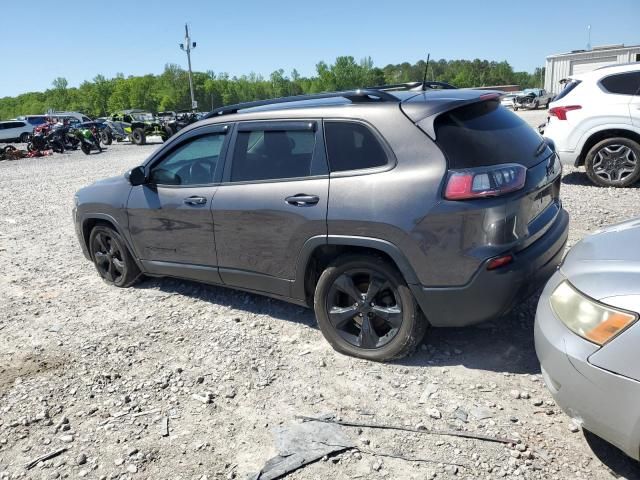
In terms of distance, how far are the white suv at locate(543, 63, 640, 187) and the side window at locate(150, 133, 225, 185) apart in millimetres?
5503

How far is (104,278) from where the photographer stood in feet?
17.7

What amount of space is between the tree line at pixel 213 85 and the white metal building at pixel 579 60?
61447 millimetres

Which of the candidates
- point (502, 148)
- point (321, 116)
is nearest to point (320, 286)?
point (321, 116)

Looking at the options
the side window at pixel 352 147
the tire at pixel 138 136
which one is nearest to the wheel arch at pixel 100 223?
the side window at pixel 352 147

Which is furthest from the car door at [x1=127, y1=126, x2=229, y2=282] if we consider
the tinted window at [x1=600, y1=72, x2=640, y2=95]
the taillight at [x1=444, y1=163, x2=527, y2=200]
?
the tinted window at [x1=600, y1=72, x2=640, y2=95]

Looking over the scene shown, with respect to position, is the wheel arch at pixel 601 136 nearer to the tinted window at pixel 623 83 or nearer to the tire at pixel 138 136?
the tinted window at pixel 623 83

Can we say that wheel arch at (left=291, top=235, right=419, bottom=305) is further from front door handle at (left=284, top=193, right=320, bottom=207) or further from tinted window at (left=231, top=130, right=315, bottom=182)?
tinted window at (left=231, top=130, right=315, bottom=182)

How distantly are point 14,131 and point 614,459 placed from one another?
3883cm

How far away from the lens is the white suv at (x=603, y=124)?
7324mm

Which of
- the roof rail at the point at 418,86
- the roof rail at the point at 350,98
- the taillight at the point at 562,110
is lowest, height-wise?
the taillight at the point at 562,110

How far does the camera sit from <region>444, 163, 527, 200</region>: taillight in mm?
2854

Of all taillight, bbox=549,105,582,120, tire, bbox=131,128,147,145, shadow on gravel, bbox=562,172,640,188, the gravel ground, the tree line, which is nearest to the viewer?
the gravel ground

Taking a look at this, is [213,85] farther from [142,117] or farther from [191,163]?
[191,163]

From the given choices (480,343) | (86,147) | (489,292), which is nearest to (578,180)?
(480,343)
